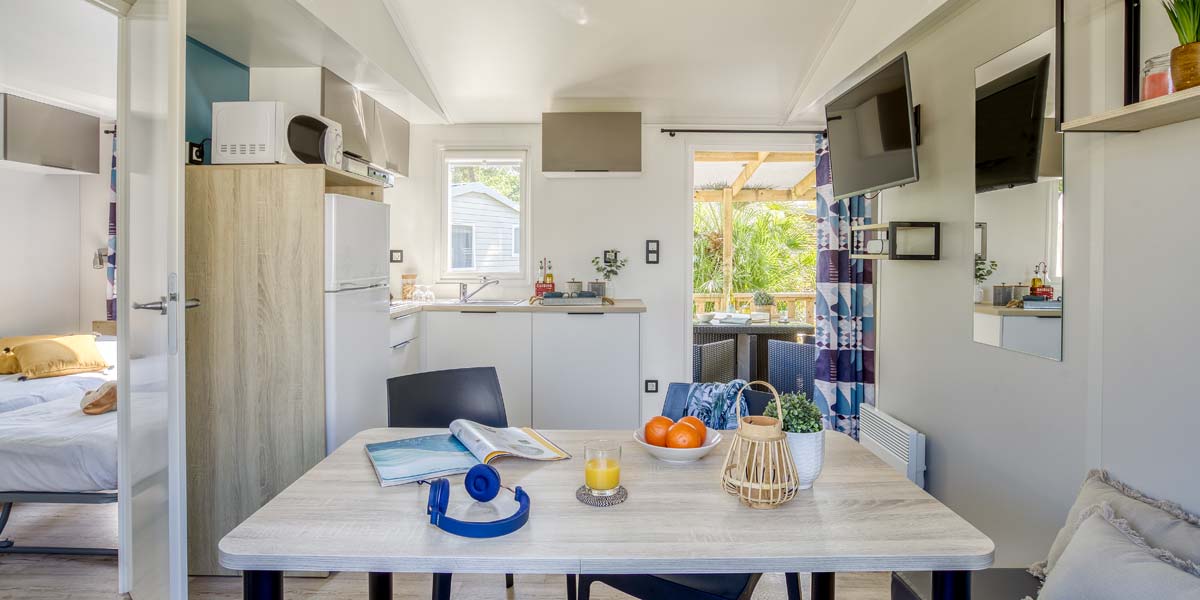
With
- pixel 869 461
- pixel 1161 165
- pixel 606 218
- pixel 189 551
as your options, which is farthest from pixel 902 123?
pixel 189 551

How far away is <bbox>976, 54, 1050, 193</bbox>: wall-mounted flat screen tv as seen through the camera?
2.01m

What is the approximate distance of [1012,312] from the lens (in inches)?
84.3

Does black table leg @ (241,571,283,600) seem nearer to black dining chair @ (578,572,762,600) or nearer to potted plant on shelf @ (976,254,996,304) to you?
black dining chair @ (578,572,762,600)

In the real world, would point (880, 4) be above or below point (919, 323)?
above

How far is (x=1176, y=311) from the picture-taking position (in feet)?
4.99

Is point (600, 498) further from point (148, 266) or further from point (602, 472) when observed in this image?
point (148, 266)

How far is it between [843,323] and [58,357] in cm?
445

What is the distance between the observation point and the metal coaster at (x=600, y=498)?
4.09ft

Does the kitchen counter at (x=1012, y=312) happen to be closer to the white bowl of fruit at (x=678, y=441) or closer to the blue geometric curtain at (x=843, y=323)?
the white bowl of fruit at (x=678, y=441)

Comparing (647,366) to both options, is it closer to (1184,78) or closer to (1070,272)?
(1070,272)

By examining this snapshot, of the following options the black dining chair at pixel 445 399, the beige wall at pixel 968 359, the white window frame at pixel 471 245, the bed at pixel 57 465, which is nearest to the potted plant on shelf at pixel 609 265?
the white window frame at pixel 471 245

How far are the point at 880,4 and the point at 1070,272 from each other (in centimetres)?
168

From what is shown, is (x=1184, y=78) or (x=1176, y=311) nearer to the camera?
(x=1184, y=78)

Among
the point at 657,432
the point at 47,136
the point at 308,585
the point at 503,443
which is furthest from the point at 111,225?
the point at 657,432
